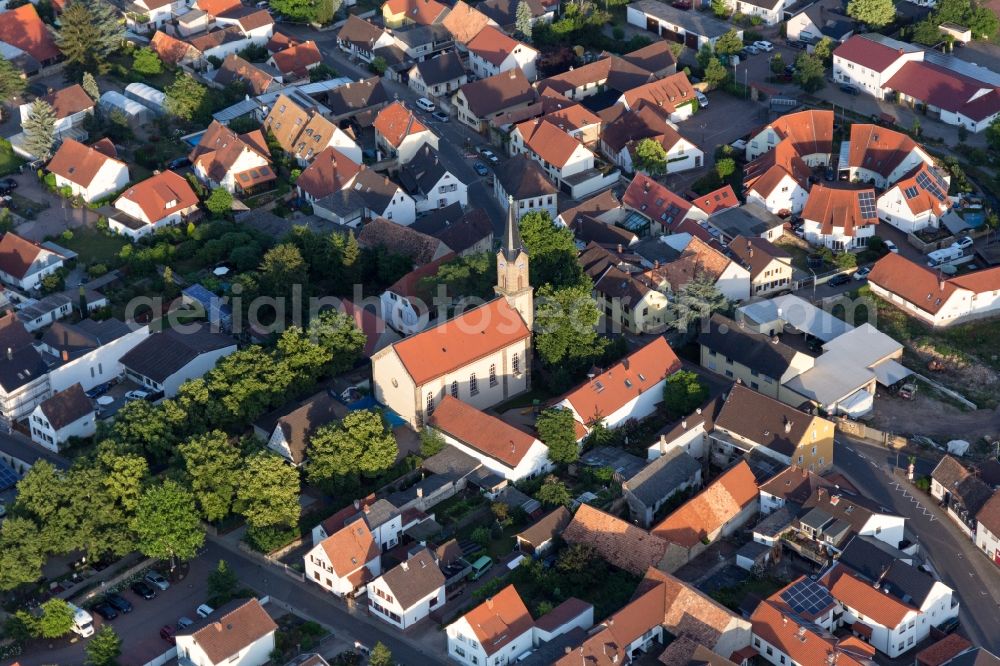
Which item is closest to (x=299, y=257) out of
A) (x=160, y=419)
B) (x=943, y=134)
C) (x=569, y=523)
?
(x=160, y=419)

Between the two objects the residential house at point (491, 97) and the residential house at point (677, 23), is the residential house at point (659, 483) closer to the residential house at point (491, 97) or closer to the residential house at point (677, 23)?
the residential house at point (491, 97)

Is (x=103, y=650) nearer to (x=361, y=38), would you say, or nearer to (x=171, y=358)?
(x=171, y=358)

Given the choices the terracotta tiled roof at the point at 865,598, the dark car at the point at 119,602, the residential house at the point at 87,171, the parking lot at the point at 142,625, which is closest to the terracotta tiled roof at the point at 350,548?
the parking lot at the point at 142,625

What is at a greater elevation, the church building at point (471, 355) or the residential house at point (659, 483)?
the church building at point (471, 355)

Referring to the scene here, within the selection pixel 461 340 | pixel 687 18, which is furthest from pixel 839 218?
pixel 687 18

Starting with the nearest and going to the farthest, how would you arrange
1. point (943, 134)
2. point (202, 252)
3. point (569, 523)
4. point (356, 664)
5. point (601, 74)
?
point (356, 664) < point (569, 523) < point (202, 252) < point (943, 134) < point (601, 74)

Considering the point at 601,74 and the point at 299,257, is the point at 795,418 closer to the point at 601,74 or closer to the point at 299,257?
the point at 299,257
